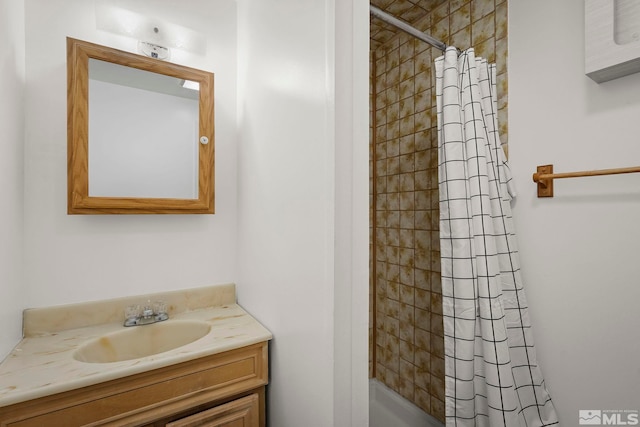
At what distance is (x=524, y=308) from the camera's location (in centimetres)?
125

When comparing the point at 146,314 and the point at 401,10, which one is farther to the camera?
the point at 401,10

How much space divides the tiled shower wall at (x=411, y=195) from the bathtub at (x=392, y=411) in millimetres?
45

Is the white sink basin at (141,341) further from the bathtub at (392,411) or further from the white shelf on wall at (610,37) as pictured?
the white shelf on wall at (610,37)

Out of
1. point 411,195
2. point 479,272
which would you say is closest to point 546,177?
point 479,272

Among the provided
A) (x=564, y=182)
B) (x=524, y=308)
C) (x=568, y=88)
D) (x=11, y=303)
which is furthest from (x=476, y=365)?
(x=11, y=303)

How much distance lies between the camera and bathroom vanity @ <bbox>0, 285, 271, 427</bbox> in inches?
31.4

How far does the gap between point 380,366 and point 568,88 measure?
192cm

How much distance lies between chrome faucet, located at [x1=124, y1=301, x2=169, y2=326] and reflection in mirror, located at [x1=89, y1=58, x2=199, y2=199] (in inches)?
18.9

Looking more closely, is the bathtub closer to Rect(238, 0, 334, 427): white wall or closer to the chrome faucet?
Rect(238, 0, 334, 427): white wall

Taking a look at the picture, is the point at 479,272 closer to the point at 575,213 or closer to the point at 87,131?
the point at 575,213

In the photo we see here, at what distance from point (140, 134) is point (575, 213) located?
72.7 inches

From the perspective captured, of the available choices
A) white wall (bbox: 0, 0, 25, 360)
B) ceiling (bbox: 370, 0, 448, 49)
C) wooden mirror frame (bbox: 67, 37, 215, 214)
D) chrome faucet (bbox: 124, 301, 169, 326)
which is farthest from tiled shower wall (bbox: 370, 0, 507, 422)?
white wall (bbox: 0, 0, 25, 360)

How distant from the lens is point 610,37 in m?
1.02

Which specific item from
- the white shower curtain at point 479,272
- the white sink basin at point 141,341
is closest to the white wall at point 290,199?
the white sink basin at point 141,341
